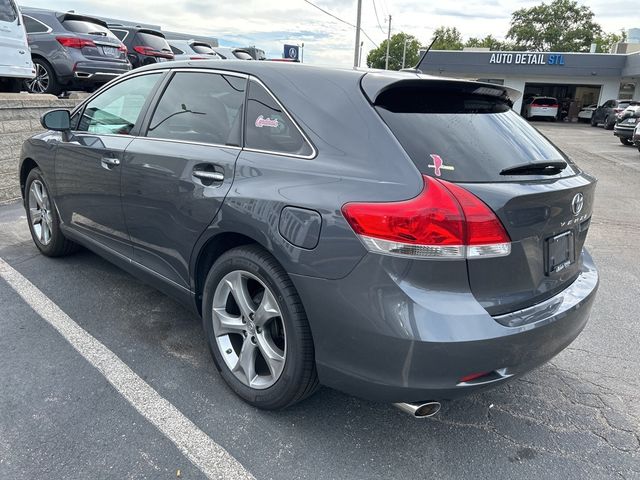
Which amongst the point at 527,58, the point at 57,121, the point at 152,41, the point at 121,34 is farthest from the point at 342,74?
the point at 527,58

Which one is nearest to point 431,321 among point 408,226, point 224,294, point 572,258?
point 408,226

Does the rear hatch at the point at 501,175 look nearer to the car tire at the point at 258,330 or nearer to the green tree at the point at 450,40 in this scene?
the car tire at the point at 258,330

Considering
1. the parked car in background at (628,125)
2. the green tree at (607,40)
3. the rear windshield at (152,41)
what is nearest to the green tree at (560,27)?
the green tree at (607,40)

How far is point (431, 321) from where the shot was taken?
198cm

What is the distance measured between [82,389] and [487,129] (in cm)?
247

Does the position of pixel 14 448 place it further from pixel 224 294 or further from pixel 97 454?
pixel 224 294

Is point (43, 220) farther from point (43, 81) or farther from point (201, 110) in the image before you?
point (43, 81)

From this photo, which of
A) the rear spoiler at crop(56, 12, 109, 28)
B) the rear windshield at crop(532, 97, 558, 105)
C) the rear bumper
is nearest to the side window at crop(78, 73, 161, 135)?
the rear bumper

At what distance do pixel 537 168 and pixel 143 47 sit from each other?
44.0 ft

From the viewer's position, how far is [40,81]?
9516mm

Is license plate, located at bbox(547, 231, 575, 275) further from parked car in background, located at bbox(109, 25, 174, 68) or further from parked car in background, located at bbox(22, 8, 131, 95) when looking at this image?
parked car in background, located at bbox(109, 25, 174, 68)

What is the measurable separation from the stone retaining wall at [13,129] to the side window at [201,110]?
4703 mm

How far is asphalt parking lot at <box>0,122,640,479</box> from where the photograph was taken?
2.29 metres

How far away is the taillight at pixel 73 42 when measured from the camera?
9198mm
